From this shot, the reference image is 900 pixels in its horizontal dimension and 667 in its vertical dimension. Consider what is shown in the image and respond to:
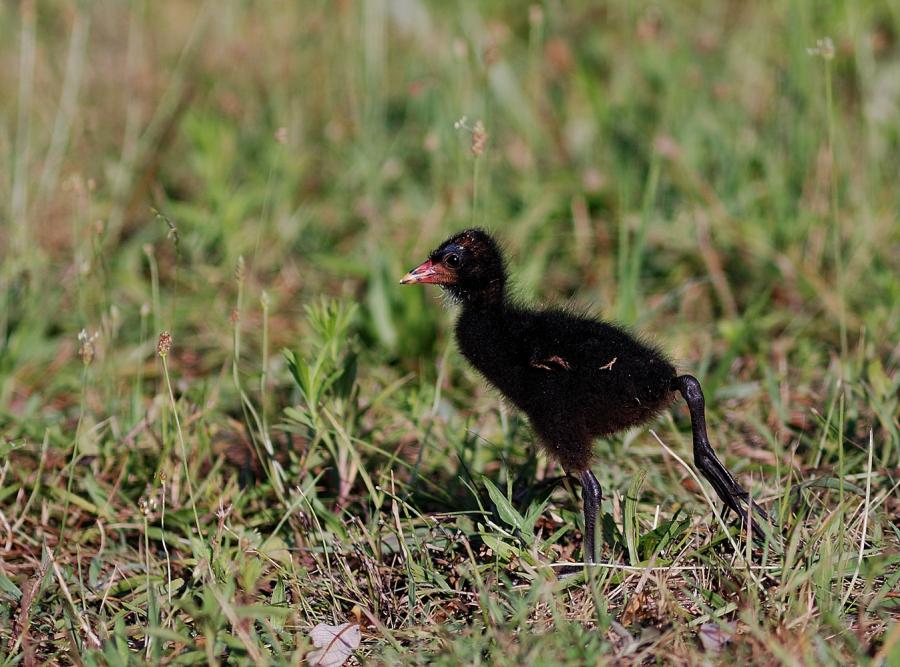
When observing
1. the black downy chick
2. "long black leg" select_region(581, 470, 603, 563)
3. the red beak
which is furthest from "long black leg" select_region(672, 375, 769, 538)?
the red beak

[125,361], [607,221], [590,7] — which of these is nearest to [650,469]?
[607,221]

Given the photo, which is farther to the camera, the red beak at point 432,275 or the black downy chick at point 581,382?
the red beak at point 432,275

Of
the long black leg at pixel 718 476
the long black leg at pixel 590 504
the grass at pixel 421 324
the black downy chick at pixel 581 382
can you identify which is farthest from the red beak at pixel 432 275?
the long black leg at pixel 718 476

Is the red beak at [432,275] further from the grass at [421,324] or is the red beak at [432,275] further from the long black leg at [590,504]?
the long black leg at [590,504]

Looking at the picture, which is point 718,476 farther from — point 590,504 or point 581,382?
point 581,382

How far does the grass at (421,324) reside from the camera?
2994mm

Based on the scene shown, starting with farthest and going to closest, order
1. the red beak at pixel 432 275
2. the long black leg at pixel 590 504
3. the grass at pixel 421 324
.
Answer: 1. the red beak at pixel 432 275
2. the long black leg at pixel 590 504
3. the grass at pixel 421 324

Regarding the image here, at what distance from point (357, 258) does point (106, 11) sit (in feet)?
12.2

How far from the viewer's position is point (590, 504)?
10.2ft

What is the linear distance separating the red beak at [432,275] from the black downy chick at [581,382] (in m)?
0.07

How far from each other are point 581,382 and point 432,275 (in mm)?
664

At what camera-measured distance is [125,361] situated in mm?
4578

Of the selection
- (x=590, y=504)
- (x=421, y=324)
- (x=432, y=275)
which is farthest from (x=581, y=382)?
(x=421, y=324)

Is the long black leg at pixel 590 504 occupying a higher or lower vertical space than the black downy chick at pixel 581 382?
lower
